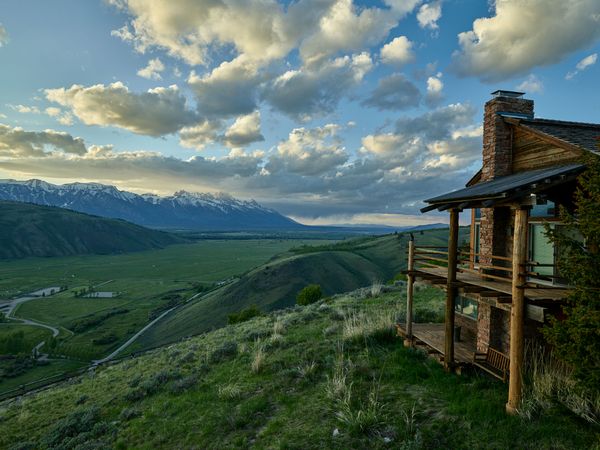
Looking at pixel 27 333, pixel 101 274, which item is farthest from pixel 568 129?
pixel 101 274

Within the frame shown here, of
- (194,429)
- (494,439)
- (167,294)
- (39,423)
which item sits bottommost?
(167,294)

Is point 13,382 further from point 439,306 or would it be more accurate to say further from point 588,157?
point 588,157

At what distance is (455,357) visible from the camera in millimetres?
11789

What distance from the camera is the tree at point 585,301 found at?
6527mm

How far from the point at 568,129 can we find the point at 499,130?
7.00 ft

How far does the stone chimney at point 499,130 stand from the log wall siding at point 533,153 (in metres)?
0.30

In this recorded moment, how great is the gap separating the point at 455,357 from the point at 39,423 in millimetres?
16668

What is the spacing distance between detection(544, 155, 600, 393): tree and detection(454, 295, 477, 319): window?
8298 mm

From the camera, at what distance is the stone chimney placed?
13.8 metres

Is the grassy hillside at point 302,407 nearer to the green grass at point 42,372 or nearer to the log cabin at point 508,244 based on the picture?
the log cabin at point 508,244

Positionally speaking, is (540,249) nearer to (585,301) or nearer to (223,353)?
(585,301)

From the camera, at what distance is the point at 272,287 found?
83625mm

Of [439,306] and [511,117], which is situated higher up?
[511,117]

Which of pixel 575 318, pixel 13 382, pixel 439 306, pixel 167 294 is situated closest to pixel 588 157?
pixel 575 318
